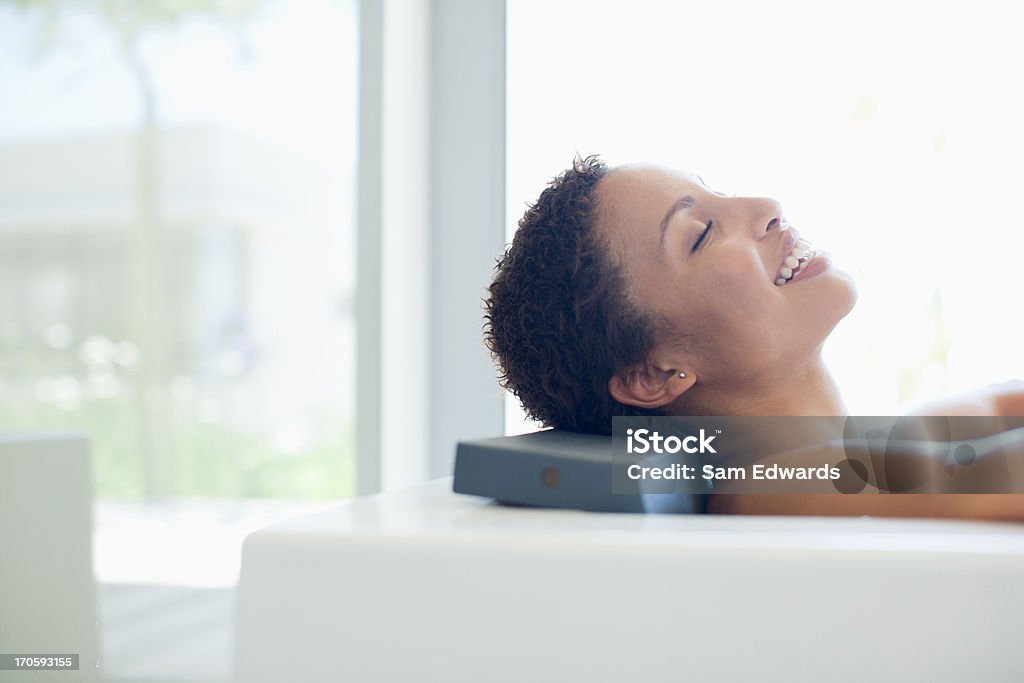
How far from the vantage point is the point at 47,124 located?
2.50 m

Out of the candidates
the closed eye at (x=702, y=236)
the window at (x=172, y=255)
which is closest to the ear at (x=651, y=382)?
the closed eye at (x=702, y=236)

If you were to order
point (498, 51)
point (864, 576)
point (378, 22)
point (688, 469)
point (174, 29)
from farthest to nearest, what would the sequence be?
1. point (174, 29)
2. point (498, 51)
3. point (378, 22)
4. point (688, 469)
5. point (864, 576)

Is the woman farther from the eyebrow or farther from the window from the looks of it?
the window

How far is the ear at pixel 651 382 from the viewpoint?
1.00 metres

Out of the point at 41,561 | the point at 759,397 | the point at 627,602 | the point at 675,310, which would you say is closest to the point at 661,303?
the point at 675,310

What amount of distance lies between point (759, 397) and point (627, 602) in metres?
0.45

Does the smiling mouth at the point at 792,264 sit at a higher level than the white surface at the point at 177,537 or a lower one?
higher

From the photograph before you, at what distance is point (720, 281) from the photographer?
98 centimetres

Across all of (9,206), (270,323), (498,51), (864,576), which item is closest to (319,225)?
(270,323)

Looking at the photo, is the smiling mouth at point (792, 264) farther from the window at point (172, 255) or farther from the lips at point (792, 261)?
the window at point (172, 255)

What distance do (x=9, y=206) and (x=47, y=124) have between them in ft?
0.83

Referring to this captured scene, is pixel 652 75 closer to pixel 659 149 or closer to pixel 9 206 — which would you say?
pixel 659 149

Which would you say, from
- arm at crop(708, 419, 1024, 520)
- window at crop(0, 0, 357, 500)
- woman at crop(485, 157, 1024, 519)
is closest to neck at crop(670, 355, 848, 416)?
woman at crop(485, 157, 1024, 519)

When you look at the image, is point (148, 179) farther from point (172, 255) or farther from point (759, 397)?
point (759, 397)
